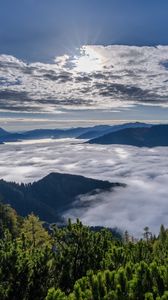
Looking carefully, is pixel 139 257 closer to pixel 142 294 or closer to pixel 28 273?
pixel 28 273

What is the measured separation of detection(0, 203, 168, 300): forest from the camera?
15148mm

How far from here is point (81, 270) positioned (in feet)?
79.3

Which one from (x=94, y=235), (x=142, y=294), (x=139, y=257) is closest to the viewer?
(x=142, y=294)

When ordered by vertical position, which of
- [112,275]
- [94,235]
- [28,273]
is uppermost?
[94,235]

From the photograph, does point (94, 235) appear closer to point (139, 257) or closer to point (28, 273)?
point (139, 257)

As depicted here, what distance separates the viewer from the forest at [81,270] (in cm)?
1515

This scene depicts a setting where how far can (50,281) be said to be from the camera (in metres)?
23.0

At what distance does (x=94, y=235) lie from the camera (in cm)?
2633

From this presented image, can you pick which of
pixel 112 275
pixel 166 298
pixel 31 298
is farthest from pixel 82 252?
pixel 166 298

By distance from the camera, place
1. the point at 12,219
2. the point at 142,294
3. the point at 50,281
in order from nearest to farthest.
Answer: the point at 142,294
the point at 50,281
the point at 12,219

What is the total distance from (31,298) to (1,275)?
2214 mm

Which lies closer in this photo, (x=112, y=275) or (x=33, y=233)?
(x=112, y=275)

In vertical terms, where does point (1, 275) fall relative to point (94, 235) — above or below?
below

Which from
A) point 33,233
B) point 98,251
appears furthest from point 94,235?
point 33,233
